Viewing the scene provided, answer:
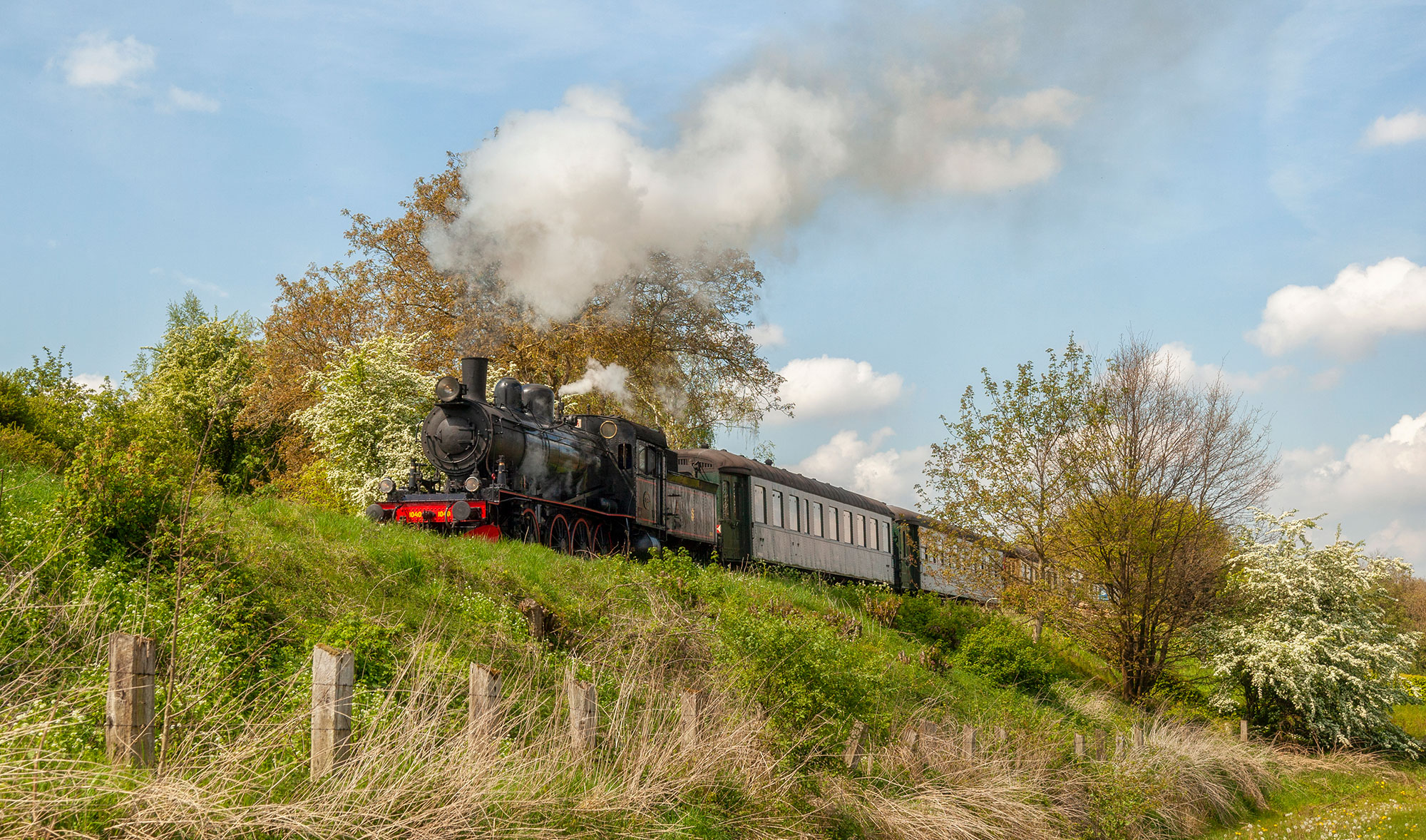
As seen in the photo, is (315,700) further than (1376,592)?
No

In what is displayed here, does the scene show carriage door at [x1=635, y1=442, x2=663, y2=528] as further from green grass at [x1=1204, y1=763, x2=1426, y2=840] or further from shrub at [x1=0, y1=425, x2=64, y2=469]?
green grass at [x1=1204, y1=763, x2=1426, y2=840]

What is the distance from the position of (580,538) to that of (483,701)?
9681mm

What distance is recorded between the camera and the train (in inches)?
514

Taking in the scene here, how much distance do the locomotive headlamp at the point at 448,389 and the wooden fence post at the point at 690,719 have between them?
7.55m

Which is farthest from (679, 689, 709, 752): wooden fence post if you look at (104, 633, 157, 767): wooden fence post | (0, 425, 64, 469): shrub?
(0, 425, 64, 469): shrub

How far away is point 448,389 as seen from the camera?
13.6 m

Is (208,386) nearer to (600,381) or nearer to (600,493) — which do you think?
(600,381)

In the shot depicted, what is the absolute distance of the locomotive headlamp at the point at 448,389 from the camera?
44.3 feet

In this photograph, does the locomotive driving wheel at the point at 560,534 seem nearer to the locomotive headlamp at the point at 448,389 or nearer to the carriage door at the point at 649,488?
the carriage door at the point at 649,488

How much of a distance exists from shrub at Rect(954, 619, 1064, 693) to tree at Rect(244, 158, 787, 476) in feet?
36.4

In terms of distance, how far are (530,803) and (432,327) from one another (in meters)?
21.1

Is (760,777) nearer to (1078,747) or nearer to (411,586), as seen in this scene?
(411,586)

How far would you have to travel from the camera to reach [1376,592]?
20.2 meters

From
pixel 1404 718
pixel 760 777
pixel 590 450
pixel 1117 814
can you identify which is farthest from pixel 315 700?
pixel 1404 718
